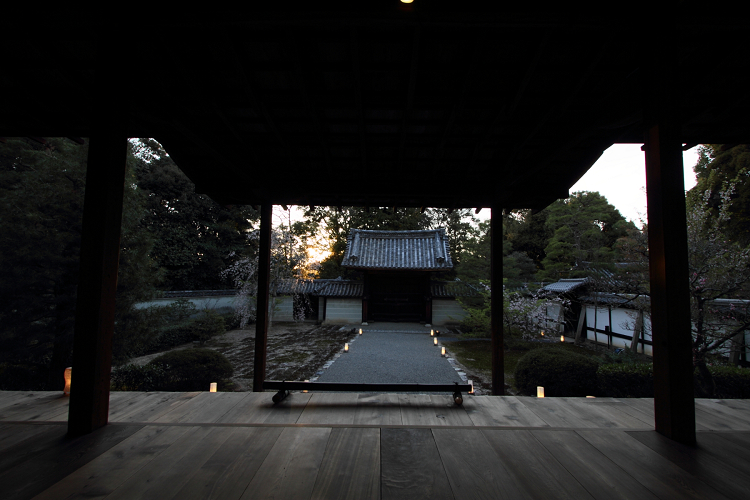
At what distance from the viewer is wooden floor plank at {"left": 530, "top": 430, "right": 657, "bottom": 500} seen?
52.8 inches

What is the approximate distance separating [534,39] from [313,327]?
1284cm

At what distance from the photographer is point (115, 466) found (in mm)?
1502

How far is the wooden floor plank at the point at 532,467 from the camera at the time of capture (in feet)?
4.42

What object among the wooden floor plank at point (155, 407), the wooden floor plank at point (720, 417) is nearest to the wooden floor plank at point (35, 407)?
the wooden floor plank at point (155, 407)

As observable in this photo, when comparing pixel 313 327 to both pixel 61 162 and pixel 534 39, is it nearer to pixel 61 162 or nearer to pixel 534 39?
pixel 61 162

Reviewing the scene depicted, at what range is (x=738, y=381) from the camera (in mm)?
4609

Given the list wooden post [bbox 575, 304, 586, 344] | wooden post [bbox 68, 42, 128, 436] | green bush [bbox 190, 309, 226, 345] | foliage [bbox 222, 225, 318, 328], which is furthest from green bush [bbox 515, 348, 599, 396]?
foliage [bbox 222, 225, 318, 328]

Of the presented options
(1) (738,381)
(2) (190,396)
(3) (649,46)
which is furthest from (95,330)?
(1) (738,381)

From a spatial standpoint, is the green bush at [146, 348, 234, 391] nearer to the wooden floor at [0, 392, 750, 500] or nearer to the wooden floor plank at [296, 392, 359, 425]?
the wooden floor at [0, 392, 750, 500]

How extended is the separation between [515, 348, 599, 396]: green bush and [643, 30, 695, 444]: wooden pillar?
142 inches

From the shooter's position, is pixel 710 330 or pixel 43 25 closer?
pixel 43 25

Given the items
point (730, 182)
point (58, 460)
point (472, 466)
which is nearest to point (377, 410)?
point (472, 466)

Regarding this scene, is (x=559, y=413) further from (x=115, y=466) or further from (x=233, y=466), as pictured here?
(x=115, y=466)

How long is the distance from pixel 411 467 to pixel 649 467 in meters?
1.14
